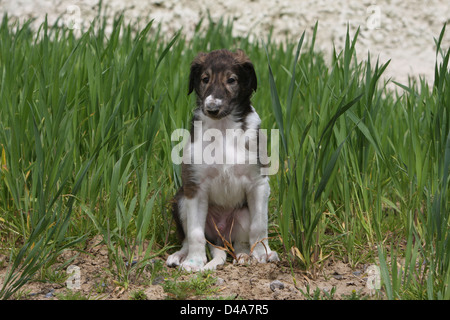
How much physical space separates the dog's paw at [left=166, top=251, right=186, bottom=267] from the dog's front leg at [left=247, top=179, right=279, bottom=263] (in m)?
0.41

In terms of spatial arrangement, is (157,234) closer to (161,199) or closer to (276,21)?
(161,199)

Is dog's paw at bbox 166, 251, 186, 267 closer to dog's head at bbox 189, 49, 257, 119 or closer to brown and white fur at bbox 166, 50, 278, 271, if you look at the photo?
brown and white fur at bbox 166, 50, 278, 271

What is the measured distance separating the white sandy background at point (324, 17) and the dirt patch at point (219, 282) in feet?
16.3

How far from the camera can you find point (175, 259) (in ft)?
11.0

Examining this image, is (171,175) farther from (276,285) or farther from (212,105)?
(276,285)

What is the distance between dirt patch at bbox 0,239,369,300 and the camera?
2838mm

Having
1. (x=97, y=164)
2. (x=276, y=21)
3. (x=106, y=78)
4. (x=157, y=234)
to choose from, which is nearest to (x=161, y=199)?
(x=157, y=234)

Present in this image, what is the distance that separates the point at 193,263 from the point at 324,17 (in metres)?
6.10

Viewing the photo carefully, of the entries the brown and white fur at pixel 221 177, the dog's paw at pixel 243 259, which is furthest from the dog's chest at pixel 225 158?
the dog's paw at pixel 243 259

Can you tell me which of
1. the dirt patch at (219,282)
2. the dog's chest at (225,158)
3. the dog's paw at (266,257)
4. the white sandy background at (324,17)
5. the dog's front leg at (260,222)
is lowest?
the dirt patch at (219,282)

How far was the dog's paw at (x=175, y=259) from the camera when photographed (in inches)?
131

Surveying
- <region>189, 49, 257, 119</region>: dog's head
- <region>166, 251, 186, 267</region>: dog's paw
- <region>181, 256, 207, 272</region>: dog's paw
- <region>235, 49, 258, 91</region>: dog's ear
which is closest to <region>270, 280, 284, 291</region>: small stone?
<region>181, 256, 207, 272</region>: dog's paw

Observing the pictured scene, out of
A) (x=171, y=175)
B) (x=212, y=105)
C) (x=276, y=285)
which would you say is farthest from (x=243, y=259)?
(x=212, y=105)

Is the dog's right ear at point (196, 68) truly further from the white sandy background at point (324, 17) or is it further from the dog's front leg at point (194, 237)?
the white sandy background at point (324, 17)
